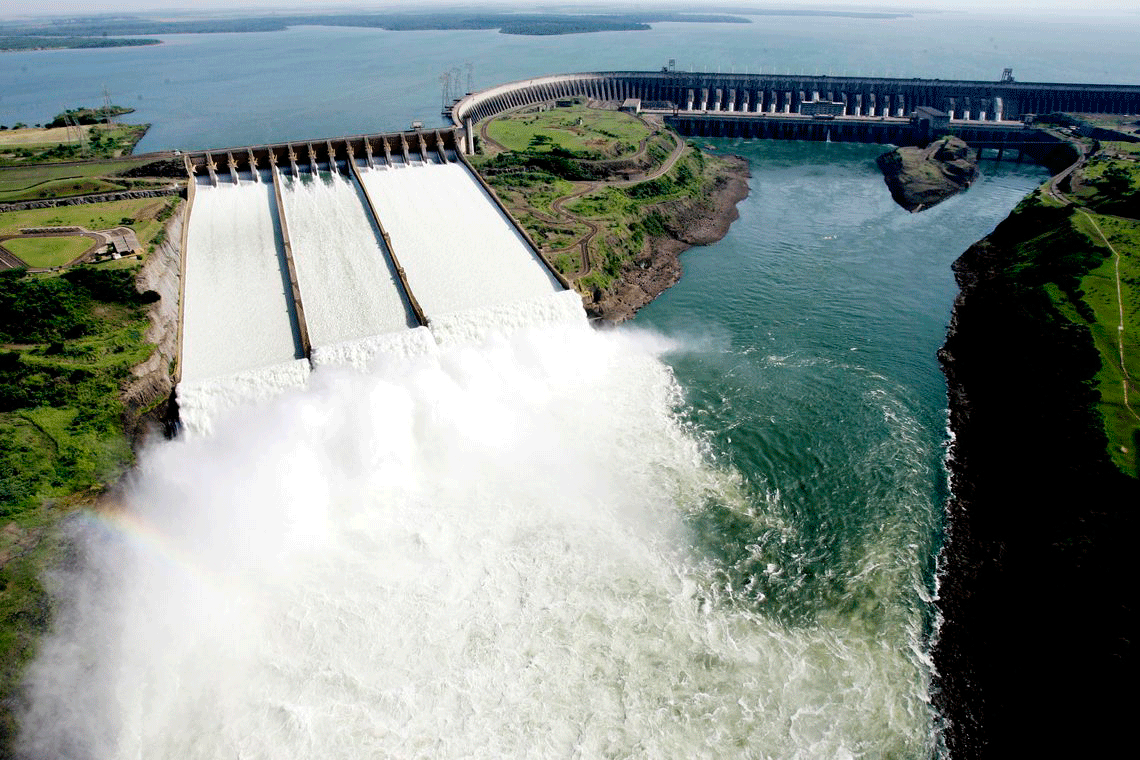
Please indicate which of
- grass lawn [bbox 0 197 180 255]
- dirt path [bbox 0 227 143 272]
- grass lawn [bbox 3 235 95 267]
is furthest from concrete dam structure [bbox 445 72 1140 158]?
grass lawn [bbox 3 235 95 267]

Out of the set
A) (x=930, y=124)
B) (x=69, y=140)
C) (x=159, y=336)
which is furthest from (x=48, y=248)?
(x=930, y=124)

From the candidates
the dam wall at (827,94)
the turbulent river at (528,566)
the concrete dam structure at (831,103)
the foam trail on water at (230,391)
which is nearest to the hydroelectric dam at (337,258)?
the foam trail on water at (230,391)

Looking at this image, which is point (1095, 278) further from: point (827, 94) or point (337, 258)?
point (827, 94)

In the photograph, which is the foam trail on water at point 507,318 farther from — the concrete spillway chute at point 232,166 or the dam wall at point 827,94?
the dam wall at point 827,94

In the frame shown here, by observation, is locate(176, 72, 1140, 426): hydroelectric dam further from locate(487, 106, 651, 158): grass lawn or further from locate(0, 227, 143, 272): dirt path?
locate(487, 106, 651, 158): grass lawn

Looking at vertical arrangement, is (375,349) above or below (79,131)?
below

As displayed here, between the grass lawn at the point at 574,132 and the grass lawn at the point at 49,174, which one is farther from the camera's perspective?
the grass lawn at the point at 574,132
